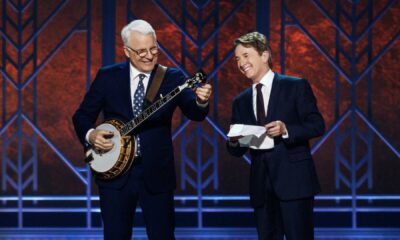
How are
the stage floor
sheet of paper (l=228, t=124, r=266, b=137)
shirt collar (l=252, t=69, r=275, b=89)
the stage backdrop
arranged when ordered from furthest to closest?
the stage backdrop
the stage floor
shirt collar (l=252, t=69, r=275, b=89)
sheet of paper (l=228, t=124, r=266, b=137)

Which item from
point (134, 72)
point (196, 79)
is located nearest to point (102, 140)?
point (134, 72)

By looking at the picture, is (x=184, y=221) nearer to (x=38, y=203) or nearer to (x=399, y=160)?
(x=38, y=203)

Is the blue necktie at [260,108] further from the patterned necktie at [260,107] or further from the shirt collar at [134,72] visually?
the shirt collar at [134,72]

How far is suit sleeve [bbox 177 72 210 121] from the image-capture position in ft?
10.6

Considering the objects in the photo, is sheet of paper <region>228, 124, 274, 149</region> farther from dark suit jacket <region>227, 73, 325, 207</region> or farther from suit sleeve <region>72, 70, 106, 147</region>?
suit sleeve <region>72, 70, 106, 147</region>

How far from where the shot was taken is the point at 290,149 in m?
3.26

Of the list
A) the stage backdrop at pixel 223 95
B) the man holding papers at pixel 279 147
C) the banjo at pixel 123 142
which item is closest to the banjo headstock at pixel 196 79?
the banjo at pixel 123 142

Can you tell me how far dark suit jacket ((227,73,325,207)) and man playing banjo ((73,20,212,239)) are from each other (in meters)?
0.34

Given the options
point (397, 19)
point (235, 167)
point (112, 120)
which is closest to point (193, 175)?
point (235, 167)

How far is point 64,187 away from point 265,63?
419cm

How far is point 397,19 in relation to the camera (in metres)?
6.55

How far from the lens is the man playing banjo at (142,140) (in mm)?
3260

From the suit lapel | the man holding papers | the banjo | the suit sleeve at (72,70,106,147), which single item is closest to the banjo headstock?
the banjo

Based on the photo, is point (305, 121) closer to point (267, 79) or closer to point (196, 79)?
point (267, 79)
